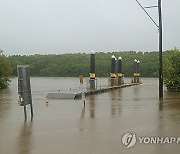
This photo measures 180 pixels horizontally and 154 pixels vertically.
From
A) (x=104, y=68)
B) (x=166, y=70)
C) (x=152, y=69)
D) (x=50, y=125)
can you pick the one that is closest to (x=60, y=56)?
(x=104, y=68)

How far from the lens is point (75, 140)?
856 centimetres

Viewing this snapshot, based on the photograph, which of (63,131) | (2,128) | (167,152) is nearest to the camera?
(167,152)

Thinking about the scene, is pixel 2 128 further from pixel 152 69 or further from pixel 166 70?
pixel 152 69

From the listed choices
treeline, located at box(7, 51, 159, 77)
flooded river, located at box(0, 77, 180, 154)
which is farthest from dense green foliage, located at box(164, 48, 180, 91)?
treeline, located at box(7, 51, 159, 77)

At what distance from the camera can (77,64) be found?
9012 cm

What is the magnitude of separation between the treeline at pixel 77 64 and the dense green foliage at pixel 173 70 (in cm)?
5344

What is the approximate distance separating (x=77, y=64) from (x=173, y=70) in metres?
62.4

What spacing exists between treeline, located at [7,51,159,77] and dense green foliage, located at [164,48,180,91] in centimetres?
5344

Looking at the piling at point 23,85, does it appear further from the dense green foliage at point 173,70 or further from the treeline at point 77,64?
the treeline at point 77,64

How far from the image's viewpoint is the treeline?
282 ft

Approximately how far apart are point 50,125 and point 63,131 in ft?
3.94

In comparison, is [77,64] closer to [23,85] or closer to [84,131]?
[23,85]

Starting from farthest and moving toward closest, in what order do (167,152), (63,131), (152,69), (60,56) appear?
(60,56) → (152,69) → (63,131) → (167,152)

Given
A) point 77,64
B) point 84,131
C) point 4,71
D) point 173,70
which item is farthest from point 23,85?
point 77,64
